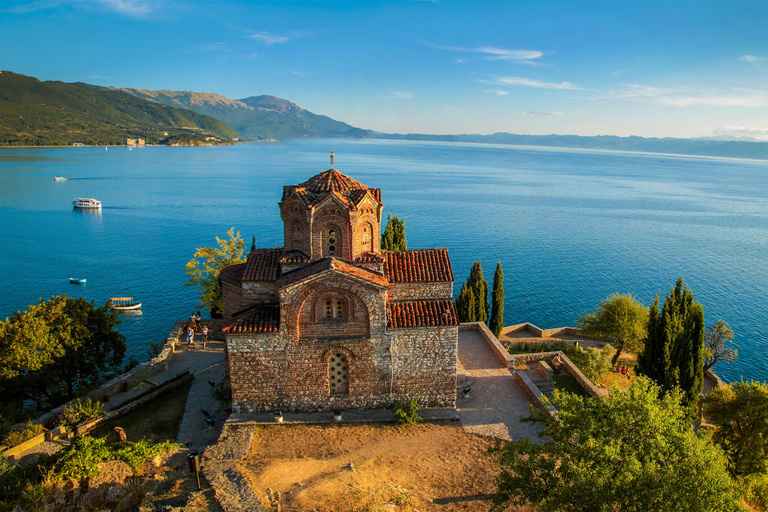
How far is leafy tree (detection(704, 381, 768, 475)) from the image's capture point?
730 inches

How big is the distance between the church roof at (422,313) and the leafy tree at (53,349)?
17.3m

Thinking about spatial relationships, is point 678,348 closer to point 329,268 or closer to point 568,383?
point 568,383

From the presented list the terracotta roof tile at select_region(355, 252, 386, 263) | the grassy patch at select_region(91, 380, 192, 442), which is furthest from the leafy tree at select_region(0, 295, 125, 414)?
the terracotta roof tile at select_region(355, 252, 386, 263)

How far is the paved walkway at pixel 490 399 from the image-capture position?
18.9 metres

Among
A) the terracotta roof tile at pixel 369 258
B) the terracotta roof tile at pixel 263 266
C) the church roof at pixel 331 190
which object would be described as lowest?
the terracotta roof tile at pixel 263 266

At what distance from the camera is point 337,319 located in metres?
19.1

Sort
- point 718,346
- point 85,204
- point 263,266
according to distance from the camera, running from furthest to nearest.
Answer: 1. point 85,204
2. point 718,346
3. point 263,266

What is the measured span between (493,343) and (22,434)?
76.5ft

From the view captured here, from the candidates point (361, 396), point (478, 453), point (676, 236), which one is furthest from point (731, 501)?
point (676, 236)

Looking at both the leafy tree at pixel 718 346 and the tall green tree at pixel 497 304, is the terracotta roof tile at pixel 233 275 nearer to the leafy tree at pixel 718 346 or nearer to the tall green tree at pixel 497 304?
the tall green tree at pixel 497 304

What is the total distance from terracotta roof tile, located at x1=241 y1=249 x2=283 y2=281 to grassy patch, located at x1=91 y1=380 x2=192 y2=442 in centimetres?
719

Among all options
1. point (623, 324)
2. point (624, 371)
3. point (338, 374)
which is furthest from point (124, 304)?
point (623, 324)

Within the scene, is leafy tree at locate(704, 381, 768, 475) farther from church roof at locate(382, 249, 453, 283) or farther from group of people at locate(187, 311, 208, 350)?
group of people at locate(187, 311, 208, 350)

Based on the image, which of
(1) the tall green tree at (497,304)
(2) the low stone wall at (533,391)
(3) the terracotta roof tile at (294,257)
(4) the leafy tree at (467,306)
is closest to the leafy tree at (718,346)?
(1) the tall green tree at (497,304)
